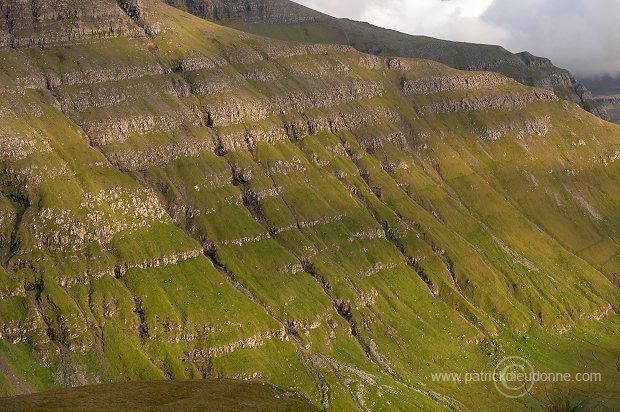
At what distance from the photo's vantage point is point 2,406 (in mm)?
197625

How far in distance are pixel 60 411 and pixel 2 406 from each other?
1477cm

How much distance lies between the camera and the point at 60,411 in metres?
198
